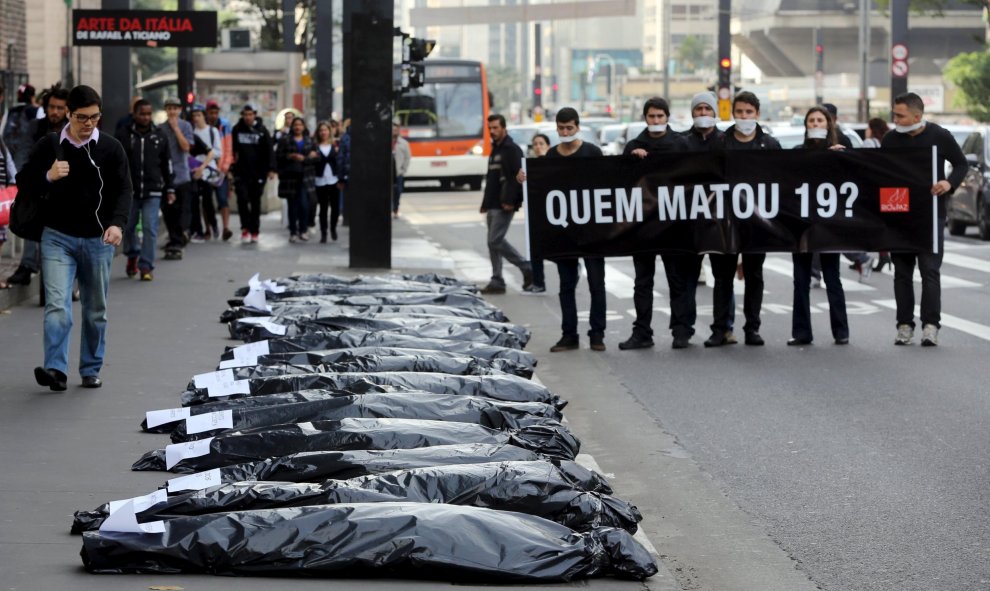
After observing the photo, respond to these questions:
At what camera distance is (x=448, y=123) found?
145ft

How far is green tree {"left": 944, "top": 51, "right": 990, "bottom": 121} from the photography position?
167 ft

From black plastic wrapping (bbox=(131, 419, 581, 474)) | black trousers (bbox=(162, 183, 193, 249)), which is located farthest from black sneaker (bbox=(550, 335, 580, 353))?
black trousers (bbox=(162, 183, 193, 249))

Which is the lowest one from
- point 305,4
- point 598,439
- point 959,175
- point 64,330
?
point 598,439

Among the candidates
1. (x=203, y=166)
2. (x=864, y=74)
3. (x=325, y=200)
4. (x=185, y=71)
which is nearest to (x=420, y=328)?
(x=203, y=166)

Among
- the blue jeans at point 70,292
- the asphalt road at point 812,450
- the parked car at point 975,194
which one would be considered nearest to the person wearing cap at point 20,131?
the asphalt road at point 812,450

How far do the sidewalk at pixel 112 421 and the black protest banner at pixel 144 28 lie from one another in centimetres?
701

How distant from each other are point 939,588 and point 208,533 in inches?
112

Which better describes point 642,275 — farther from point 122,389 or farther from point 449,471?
point 449,471

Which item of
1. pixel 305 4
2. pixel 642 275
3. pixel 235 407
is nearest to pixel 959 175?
pixel 642 275

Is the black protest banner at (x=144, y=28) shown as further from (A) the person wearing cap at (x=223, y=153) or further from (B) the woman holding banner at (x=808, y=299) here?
(B) the woman holding banner at (x=808, y=299)

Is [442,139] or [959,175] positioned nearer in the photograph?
[959,175]

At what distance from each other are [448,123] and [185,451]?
36808 mm

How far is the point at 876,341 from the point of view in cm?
1353

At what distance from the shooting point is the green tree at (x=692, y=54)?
15462 cm
